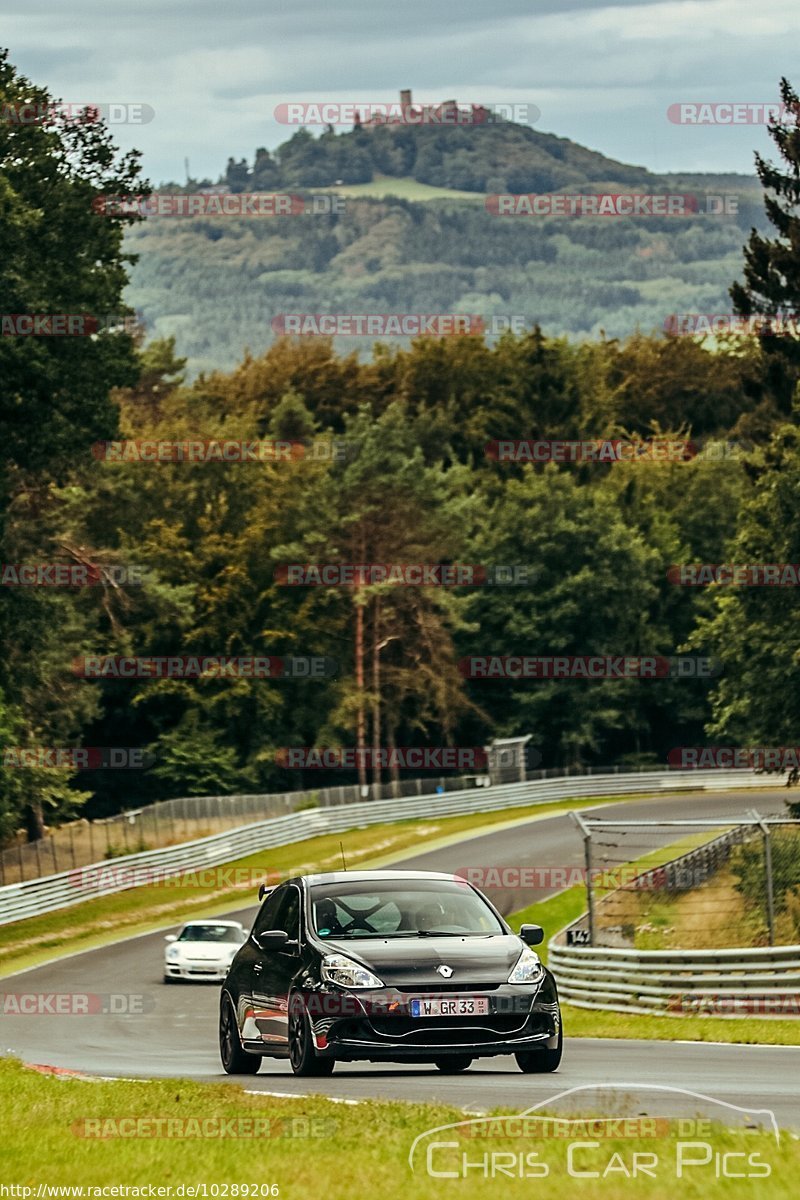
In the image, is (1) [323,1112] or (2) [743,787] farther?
(2) [743,787]

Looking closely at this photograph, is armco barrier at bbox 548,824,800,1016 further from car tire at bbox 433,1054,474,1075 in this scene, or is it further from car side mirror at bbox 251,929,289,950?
car side mirror at bbox 251,929,289,950

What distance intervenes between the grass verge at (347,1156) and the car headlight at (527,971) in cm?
185

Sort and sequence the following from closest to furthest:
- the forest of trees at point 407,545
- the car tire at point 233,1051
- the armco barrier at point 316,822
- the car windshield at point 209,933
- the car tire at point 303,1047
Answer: the car tire at point 303,1047
the car tire at point 233,1051
the car windshield at point 209,933
the armco barrier at point 316,822
the forest of trees at point 407,545

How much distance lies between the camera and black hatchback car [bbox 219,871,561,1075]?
1354 cm

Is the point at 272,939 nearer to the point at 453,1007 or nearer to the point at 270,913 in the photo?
the point at 270,913

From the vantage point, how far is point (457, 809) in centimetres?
7362

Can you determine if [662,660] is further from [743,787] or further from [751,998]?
[751,998]

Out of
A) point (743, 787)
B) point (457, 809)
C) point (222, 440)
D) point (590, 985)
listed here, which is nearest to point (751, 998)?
point (590, 985)

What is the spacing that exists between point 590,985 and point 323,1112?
17374mm

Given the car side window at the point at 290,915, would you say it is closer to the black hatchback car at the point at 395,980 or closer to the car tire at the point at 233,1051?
the black hatchback car at the point at 395,980

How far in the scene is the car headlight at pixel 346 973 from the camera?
13.6 m

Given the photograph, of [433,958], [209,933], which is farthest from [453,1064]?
[209,933]

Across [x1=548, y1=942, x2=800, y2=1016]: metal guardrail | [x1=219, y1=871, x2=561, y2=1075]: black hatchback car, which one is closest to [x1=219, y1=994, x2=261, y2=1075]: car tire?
[x1=219, y1=871, x2=561, y2=1075]: black hatchback car

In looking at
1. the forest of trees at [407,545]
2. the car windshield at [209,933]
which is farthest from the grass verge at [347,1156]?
the forest of trees at [407,545]
